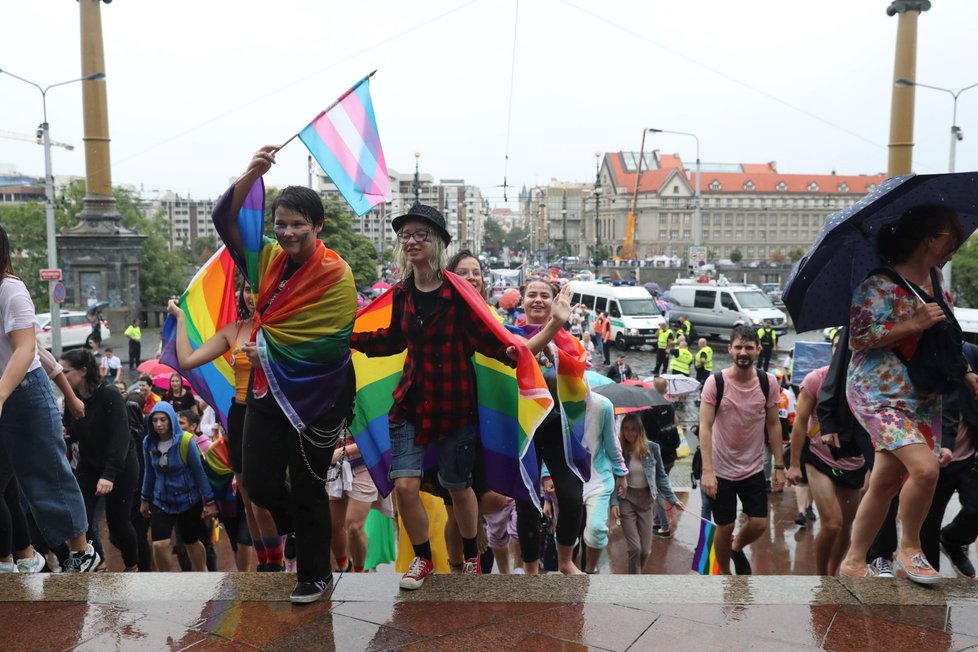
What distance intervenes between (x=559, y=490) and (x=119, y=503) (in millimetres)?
3025

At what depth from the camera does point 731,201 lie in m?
125

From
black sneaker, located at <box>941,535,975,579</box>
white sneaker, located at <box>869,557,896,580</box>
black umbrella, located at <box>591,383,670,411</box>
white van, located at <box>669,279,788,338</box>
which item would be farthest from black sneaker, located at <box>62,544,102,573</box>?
white van, located at <box>669,279,788,338</box>

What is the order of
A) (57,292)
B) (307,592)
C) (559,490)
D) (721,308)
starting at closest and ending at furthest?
(307,592) < (559,490) < (57,292) < (721,308)

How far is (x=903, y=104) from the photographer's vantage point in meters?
17.5

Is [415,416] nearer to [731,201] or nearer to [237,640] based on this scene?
[237,640]

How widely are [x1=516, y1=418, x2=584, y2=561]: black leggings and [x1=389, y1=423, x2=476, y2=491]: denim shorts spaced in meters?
1.03

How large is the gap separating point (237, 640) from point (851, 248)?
3.19 metres

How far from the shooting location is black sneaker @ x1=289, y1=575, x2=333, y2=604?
149 inches

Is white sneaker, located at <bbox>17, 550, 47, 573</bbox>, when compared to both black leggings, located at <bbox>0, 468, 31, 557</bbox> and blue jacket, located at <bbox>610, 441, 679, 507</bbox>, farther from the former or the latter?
blue jacket, located at <bbox>610, 441, 679, 507</bbox>

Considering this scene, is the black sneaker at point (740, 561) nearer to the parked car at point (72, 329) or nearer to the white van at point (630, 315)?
A: the white van at point (630, 315)

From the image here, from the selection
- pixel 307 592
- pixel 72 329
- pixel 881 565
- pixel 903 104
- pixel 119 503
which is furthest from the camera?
pixel 72 329

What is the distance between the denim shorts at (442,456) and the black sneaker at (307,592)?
57 centimetres

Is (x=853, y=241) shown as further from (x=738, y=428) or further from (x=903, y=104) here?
(x=903, y=104)

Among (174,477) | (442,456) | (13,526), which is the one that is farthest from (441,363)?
(174,477)
